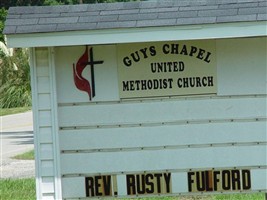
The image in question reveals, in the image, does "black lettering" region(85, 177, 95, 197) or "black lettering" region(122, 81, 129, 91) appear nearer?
"black lettering" region(122, 81, 129, 91)

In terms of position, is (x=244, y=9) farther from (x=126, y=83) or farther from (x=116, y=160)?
(x=116, y=160)

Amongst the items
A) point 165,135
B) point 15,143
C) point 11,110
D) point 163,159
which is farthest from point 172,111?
point 11,110

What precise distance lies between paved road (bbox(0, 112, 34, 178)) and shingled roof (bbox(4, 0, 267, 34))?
5687 mm

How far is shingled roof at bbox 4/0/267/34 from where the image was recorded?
768cm

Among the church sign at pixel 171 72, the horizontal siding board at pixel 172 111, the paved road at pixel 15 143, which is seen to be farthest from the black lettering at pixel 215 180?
the paved road at pixel 15 143

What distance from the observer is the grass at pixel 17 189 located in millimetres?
10795

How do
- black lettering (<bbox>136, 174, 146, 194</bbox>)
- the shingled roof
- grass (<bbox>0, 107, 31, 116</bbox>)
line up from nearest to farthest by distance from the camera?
the shingled roof < black lettering (<bbox>136, 174, 146, 194</bbox>) < grass (<bbox>0, 107, 31, 116</bbox>)

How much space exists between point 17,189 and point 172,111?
4188mm

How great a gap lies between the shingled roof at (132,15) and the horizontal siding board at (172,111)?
82 centimetres

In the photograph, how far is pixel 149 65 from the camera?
801 cm

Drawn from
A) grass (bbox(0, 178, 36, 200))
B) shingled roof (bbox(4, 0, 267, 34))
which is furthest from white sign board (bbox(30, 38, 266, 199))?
grass (bbox(0, 178, 36, 200))

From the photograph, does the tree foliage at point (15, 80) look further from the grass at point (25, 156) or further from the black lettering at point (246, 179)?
the black lettering at point (246, 179)

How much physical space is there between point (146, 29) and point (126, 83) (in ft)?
2.06

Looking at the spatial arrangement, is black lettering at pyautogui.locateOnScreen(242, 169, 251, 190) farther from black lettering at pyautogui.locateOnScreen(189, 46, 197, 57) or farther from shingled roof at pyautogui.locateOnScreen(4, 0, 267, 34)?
shingled roof at pyautogui.locateOnScreen(4, 0, 267, 34)
